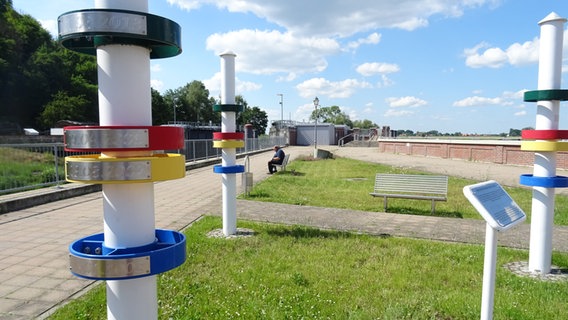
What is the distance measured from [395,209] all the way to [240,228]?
4202 mm

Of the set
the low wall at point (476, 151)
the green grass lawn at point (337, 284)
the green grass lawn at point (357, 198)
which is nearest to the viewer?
the green grass lawn at point (337, 284)

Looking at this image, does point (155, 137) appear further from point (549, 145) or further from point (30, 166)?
point (30, 166)

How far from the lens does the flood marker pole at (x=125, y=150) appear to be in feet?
4.83

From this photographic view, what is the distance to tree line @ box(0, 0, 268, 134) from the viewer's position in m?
43.5

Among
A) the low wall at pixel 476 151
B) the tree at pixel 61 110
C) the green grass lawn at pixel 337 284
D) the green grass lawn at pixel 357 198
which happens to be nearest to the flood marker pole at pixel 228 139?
the green grass lawn at pixel 337 284

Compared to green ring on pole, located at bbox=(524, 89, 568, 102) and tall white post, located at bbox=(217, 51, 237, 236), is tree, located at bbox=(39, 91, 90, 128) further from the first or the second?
green ring on pole, located at bbox=(524, 89, 568, 102)

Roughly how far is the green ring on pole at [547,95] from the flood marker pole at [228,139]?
420 centimetres

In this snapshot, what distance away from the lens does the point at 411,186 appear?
29.8 ft

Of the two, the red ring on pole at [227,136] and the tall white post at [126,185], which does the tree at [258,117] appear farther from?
the tall white post at [126,185]

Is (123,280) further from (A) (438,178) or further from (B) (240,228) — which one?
(A) (438,178)

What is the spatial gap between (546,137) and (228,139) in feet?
14.9

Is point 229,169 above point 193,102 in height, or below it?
below

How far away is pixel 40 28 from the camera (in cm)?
5175

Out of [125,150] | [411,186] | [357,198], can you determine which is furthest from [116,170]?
[357,198]
